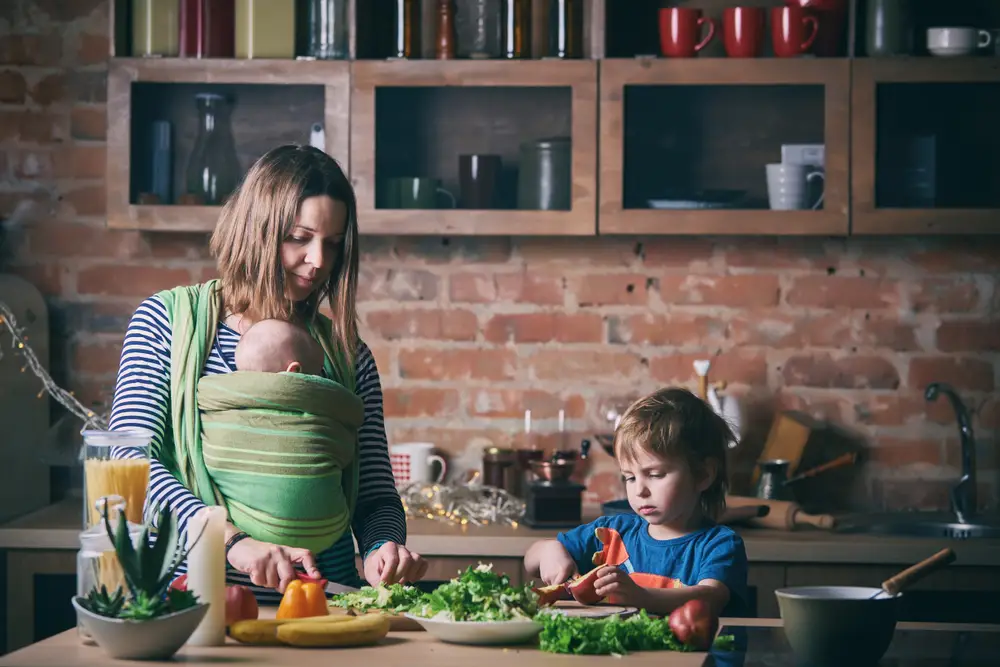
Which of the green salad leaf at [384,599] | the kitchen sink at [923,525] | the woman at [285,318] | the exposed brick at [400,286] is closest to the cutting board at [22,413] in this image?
the exposed brick at [400,286]

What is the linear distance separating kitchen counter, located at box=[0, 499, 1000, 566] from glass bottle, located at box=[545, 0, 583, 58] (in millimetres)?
1205

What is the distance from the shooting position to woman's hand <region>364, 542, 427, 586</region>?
2029 mm

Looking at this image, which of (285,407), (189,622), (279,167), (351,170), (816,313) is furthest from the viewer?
(816,313)

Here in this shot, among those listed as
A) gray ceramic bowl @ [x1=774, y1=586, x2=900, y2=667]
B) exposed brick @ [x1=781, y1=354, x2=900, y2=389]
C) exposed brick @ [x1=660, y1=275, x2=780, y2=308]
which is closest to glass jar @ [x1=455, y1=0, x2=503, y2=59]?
exposed brick @ [x1=660, y1=275, x2=780, y2=308]

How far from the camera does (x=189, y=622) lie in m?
1.63

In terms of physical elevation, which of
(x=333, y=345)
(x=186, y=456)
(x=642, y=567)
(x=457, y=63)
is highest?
(x=457, y=63)

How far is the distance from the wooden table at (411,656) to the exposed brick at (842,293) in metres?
1.81

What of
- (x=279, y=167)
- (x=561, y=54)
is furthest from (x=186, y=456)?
(x=561, y=54)

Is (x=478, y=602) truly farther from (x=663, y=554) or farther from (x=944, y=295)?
(x=944, y=295)

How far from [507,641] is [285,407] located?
1.75 feet

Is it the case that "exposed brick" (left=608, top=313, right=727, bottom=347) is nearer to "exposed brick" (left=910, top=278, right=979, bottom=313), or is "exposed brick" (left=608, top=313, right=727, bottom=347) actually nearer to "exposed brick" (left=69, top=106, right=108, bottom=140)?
"exposed brick" (left=910, top=278, right=979, bottom=313)

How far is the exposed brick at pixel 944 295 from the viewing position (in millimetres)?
3512

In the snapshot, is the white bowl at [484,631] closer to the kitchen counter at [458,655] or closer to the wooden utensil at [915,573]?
the kitchen counter at [458,655]

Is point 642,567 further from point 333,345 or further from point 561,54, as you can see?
point 561,54
